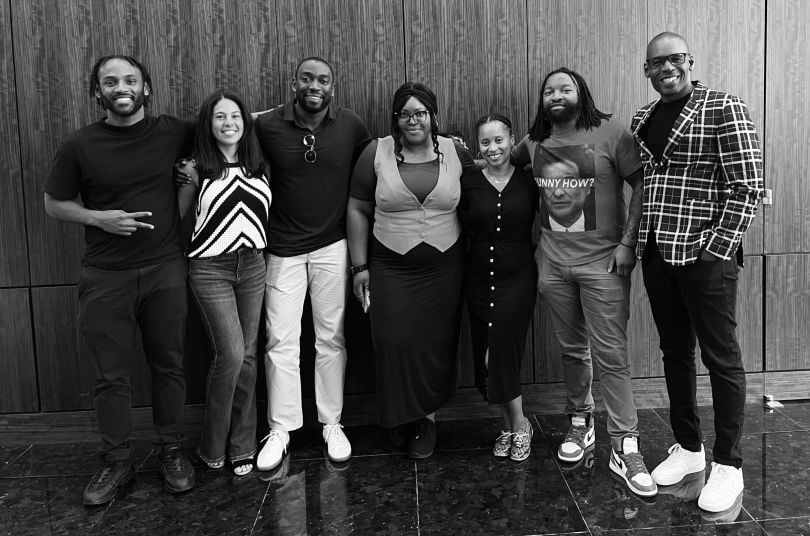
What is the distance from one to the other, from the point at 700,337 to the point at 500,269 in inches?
34.0

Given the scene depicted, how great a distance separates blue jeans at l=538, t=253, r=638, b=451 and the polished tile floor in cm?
28

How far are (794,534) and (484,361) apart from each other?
136 cm

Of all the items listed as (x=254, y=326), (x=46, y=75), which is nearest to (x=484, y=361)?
(x=254, y=326)

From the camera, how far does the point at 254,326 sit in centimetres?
307

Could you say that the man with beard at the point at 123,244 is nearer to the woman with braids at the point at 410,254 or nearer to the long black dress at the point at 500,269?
the woman with braids at the point at 410,254

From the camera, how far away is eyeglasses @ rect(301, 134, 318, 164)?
10.0ft

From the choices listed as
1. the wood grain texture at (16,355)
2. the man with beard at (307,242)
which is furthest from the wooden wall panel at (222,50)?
the wood grain texture at (16,355)

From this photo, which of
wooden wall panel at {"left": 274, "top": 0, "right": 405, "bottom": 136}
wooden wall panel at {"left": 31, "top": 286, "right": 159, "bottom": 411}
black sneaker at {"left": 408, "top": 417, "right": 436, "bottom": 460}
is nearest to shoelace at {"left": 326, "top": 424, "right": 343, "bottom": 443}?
black sneaker at {"left": 408, "top": 417, "right": 436, "bottom": 460}

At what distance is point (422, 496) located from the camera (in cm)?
279

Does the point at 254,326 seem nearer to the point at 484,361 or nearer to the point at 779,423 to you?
the point at 484,361

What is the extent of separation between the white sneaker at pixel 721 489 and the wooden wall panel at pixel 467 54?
2003 mm

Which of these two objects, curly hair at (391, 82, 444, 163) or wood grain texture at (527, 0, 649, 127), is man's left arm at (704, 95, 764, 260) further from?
curly hair at (391, 82, 444, 163)

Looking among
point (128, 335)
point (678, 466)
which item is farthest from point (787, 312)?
point (128, 335)

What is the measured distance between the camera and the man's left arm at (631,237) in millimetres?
2836
